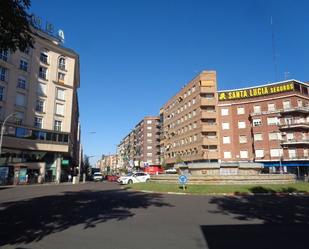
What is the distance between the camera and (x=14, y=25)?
7340 millimetres

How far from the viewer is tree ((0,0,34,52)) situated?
7.16 m

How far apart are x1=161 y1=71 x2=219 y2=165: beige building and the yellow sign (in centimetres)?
248

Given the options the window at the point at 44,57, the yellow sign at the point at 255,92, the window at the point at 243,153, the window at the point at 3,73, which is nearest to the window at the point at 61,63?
the window at the point at 44,57

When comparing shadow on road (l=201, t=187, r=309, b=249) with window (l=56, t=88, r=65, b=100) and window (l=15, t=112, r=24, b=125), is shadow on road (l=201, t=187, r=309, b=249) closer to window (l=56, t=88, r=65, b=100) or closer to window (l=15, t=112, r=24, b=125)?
window (l=15, t=112, r=24, b=125)

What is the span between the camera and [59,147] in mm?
50000

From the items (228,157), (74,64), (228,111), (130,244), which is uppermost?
(74,64)

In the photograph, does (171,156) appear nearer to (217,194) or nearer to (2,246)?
→ (217,194)

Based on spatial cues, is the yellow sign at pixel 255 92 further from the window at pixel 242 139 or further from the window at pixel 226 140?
the window at pixel 226 140

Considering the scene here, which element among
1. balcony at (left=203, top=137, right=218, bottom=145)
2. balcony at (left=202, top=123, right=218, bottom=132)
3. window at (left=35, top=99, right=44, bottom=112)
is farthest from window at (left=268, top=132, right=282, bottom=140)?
window at (left=35, top=99, right=44, bottom=112)

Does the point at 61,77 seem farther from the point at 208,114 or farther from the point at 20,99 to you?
the point at 208,114

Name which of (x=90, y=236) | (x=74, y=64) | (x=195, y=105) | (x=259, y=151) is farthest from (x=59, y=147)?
(x=90, y=236)

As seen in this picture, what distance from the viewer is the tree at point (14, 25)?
7164 mm

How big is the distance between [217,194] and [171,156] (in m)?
62.1

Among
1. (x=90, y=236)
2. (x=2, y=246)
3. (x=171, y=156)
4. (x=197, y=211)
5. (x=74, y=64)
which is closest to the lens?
(x=2, y=246)
